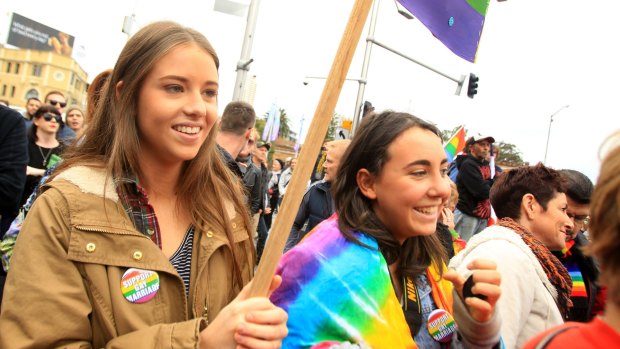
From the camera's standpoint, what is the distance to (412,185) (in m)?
1.76

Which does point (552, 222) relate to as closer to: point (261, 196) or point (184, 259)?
point (184, 259)

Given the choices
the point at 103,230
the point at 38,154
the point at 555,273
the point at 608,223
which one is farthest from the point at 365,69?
the point at 608,223

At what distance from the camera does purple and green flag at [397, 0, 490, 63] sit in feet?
6.88

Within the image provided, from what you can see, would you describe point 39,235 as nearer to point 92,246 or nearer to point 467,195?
point 92,246

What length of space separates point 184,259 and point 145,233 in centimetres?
16

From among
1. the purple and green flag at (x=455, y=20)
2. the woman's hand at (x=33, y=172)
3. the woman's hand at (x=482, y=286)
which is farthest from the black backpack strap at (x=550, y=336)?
the woman's hand at (x=33, y=172)

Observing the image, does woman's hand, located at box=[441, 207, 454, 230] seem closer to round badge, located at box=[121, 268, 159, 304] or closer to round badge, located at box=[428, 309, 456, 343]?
round badge, located at box=[428, 309, 456, 343]

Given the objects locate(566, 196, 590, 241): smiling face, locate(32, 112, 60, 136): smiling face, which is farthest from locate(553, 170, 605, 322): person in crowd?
locate(32, 112, 60, 136): smiling face

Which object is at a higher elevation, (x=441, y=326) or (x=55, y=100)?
(x=55, y=100)

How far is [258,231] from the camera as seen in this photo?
676 centimetres

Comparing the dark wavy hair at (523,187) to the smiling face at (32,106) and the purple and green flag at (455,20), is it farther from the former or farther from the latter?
the smiling face at (32,106)

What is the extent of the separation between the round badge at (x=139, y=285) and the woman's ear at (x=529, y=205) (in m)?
2.38

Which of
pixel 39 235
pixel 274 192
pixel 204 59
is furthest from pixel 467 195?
pixel 39 235

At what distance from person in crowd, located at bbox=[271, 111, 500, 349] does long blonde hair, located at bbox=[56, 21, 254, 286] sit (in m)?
0.31
